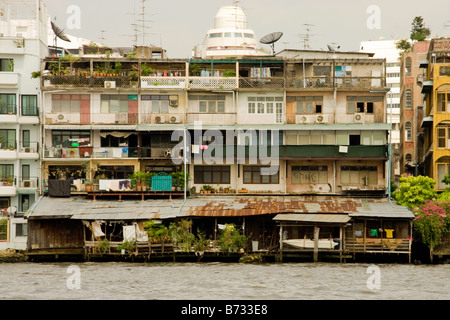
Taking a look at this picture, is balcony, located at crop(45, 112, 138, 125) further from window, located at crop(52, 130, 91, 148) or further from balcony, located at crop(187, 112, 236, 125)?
balcony, located at crop(187, 112, 236, 125)

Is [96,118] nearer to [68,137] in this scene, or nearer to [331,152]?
[68,137]

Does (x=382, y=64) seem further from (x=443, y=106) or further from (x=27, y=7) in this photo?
(x=27, y=7)

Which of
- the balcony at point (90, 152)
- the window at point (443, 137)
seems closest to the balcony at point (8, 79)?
the balcony at point (90, 152)

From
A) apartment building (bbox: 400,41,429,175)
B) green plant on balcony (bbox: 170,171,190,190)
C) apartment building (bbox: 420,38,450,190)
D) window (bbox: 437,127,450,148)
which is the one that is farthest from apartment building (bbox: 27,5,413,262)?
apartment building (bbox: 400,41,429,175)

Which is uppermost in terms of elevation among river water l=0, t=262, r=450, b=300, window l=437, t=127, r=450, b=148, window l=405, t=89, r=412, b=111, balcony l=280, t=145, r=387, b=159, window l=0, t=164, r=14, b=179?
window l=405, t=89, r=412, b=111

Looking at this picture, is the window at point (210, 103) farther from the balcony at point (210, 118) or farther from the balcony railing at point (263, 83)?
the balcony railing at point (263, 83)

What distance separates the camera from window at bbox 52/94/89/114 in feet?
238

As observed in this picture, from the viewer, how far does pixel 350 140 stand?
71938 millimetres

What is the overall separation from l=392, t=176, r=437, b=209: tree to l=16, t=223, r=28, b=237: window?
2468 cm

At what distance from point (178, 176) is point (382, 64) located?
16.8 metres

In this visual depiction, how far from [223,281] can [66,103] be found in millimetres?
26389

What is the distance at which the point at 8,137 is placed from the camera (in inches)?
2825
